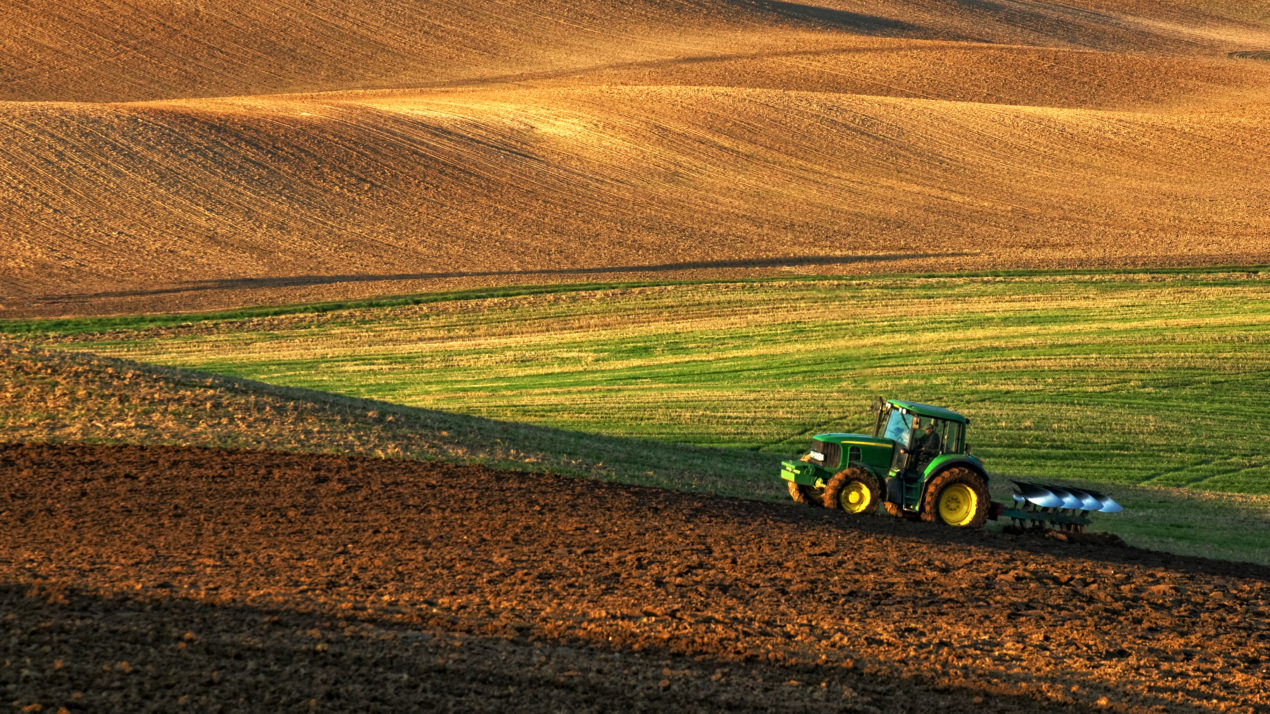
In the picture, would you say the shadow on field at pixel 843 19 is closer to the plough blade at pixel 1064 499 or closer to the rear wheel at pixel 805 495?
the rear wheel at pixel 805 495

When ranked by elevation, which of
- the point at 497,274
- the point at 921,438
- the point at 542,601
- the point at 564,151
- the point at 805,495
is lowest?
the point at 542,601

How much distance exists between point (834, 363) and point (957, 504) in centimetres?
1266

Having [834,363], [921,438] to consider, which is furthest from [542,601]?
[834,363]

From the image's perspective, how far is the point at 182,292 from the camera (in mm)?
36031

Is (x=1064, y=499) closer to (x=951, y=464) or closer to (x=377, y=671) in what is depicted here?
(x=951, y=464)

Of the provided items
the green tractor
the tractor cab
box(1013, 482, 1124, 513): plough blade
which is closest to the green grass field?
the green tractor

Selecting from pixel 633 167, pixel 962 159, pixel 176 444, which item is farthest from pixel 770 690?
pixel 962 159

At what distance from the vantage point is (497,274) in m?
38.9

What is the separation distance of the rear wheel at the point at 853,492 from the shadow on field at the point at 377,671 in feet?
Answer: 18.8

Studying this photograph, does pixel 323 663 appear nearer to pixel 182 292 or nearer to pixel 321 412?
pixel 321 412

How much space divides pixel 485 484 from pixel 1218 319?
925 inches

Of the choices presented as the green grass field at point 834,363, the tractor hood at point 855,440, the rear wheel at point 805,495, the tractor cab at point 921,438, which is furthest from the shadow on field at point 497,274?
the tractor cab at point 921,438

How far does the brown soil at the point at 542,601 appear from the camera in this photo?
948 cm

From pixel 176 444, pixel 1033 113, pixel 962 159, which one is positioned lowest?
pixel 176 444
